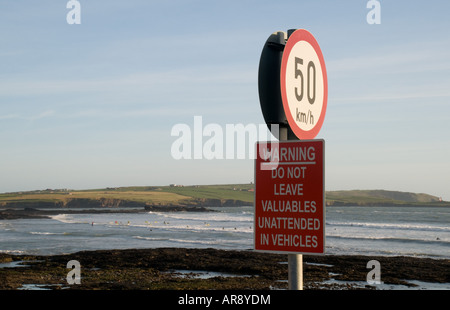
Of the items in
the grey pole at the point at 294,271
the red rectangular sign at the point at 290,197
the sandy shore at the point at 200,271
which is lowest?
the sandy shore at the point at 200,271

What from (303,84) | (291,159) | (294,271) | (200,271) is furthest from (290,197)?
(200,271)

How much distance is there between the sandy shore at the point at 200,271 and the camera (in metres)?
26.2

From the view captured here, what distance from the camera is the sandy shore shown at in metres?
26.2

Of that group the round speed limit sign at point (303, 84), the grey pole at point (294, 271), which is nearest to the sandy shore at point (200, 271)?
the grey pole at point (294, 271)

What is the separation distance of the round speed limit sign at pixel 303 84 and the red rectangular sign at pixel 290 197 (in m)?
0.21

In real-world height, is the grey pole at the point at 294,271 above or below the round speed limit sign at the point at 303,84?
below

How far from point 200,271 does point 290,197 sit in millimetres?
30081

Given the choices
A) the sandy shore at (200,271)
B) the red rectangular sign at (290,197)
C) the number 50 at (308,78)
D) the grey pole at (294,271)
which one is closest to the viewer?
the red rectangular sign at (290,197)

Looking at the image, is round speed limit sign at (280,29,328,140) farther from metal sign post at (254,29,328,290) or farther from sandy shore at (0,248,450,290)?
sandy shore at (0,248,450,290)

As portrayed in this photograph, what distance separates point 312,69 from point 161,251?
129 ft

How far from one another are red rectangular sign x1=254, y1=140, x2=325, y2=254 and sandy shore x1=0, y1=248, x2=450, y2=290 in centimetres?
2201

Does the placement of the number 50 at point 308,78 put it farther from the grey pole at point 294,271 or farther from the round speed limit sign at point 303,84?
the grey pole at point 294,271

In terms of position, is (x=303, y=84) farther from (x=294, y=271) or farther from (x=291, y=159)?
(x=294, y=271)

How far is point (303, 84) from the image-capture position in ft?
12.0
